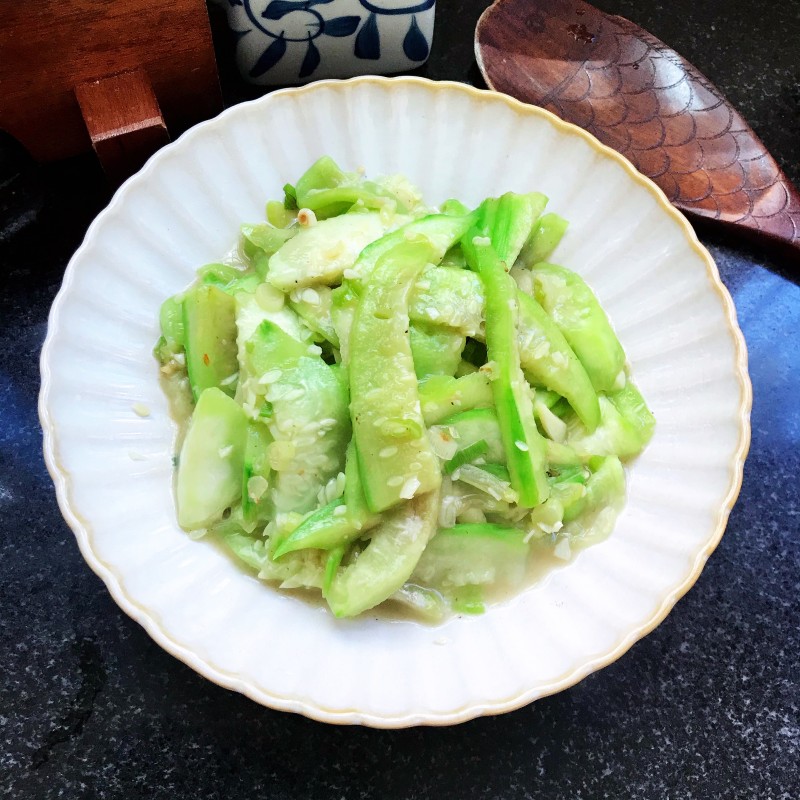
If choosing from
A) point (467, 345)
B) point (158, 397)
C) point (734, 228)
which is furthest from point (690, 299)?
point (158, 397)

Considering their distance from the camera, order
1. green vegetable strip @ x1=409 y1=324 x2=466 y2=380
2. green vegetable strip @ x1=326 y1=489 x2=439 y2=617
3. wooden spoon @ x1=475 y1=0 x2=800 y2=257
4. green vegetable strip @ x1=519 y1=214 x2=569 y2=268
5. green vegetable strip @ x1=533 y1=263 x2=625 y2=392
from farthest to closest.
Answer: wooden spoon @ x1=475 y1=0 x2=800 y2=257
green vegetable strip @ x1=519 y1=214 x2=569 y2=268
green vegetable strip @ x1=533 y1=263 x2=625 y2=392
green vegetable strip @ x1=409 y1=324 x2=466 y2=380
green vegetable strip @ x1=326 y1=489 x2=439 y2=617

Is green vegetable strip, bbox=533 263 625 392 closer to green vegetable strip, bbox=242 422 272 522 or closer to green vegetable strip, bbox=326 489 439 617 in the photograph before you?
green vegetable strip, bbox=326 489 439 617

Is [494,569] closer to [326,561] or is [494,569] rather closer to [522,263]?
[326,561]

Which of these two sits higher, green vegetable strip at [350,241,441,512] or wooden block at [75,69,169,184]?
wooden block at [75,69,169,184]

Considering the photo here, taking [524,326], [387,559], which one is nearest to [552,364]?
[524,326]

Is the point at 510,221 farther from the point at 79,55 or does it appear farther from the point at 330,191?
the point at 79,55

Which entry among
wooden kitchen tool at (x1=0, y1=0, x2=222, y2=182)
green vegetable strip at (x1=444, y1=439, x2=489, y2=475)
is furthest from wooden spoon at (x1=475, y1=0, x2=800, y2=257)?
green vegetable strip at (x1=444, y1=439, x2=489, y2=475)

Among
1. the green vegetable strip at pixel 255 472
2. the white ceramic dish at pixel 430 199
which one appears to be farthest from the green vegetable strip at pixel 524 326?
the green vegetable strip at pixel 255 472
